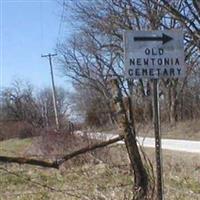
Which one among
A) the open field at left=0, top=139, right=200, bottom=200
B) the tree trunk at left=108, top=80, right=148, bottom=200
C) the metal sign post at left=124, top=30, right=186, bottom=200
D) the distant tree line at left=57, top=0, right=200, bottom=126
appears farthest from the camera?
the distant tree line at left=57, top=0, right=200, bottom=126

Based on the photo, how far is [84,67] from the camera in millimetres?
63719

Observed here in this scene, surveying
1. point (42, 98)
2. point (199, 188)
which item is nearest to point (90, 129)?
point (199, 188)

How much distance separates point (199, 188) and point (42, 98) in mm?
81802

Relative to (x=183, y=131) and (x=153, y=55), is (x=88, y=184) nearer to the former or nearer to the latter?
(x=153, y=55)

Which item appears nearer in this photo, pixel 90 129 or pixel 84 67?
pixel 90 129

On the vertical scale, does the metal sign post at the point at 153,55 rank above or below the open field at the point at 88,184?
above

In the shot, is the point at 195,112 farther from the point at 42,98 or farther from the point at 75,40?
the point at 42,98

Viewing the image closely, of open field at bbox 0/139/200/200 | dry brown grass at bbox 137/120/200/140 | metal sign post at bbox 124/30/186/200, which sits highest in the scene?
metal sign post at bbox 124/30/186/200

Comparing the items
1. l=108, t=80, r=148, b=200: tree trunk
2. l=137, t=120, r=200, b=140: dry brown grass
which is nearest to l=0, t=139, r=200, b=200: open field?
l=108, t=80, r=148, b=200: tree trunk

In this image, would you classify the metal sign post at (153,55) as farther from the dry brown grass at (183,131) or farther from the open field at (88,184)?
the dry brown grass at (183,131)

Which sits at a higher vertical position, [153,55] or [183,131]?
[153,55]

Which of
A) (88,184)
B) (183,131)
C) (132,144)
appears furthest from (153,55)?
(183,131)

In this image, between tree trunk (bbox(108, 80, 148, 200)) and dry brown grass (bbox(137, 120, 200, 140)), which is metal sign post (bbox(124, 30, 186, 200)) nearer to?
tree trunk (bbox(108, 80, 148, 200))

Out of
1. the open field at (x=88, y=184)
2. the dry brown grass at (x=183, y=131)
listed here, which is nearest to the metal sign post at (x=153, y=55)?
the open field at (x=88, y=184)
